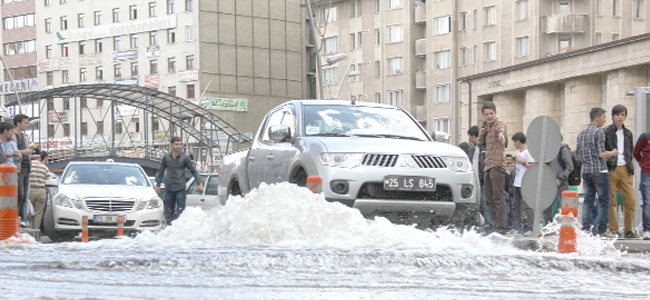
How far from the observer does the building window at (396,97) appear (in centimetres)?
6612

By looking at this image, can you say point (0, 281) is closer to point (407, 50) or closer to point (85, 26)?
point (407, 50)

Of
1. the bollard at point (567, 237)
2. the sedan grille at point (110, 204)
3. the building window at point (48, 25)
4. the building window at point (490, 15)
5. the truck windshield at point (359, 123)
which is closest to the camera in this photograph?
the bollard at point (567, 237)

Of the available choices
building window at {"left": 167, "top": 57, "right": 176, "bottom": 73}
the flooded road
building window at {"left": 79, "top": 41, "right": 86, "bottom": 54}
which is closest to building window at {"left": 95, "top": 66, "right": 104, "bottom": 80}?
building window at {"left": 79, "top": 41, "right": 86, "bottom": 54}

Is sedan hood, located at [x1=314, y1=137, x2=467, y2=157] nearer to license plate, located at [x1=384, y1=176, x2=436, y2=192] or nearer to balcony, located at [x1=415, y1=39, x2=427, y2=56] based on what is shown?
license plate, located at [x1=384, y1=176, x2=436, y2=192]

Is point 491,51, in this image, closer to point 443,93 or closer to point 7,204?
point 443,93

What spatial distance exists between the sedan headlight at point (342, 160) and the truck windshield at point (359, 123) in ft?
2.76

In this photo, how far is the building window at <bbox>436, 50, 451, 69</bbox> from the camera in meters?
61.8

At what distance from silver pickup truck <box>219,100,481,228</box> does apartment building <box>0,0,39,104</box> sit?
80.7 metres

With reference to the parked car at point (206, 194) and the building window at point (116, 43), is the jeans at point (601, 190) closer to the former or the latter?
the parked car at point (206, 194)

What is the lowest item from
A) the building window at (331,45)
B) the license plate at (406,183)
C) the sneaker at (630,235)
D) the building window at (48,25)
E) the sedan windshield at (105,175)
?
the sneaker at (630,235)

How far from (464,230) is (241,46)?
6699cm

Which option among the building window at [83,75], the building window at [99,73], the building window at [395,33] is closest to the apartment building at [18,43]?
the building window at [83,75]

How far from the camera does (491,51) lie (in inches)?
2287

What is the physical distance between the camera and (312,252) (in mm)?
7492
